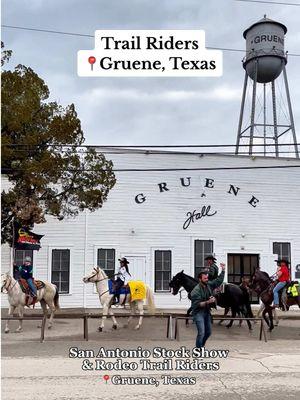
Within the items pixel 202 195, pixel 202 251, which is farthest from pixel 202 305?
pixel 202 195

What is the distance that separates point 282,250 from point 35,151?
1370 cm

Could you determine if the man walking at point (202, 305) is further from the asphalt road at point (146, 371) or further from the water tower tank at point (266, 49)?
the water tower tank at point (266, 49)

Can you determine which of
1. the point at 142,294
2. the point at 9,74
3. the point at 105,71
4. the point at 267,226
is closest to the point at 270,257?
the point at 267,226

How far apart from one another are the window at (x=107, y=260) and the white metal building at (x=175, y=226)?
Answer: 1.8 inches

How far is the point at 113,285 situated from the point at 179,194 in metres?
9.00

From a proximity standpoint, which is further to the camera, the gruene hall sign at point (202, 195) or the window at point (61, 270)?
the gruene hall sign at point (202, 195)

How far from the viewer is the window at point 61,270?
25.0m

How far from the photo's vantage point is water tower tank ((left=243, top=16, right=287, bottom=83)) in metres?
34.9

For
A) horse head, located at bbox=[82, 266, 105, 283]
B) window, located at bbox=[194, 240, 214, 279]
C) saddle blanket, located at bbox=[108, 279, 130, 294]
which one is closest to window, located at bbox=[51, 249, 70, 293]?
window, located at bbox=[194, 240, 214, 279]

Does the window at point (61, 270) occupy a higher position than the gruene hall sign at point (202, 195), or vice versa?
the gruene hall sign at point (202, 195)

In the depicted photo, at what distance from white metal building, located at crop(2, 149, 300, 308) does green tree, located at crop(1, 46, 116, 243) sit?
5.31 m

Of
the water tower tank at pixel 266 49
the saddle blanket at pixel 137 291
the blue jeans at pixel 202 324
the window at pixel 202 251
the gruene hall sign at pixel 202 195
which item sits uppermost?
the water tower tank at pixel 266 49

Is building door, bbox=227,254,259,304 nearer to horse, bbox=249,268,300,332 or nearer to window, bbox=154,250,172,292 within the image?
window, bbox=154,250,172,292

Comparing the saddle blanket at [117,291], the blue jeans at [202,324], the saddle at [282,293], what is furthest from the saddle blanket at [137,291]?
the blue jeans at [202,324]
